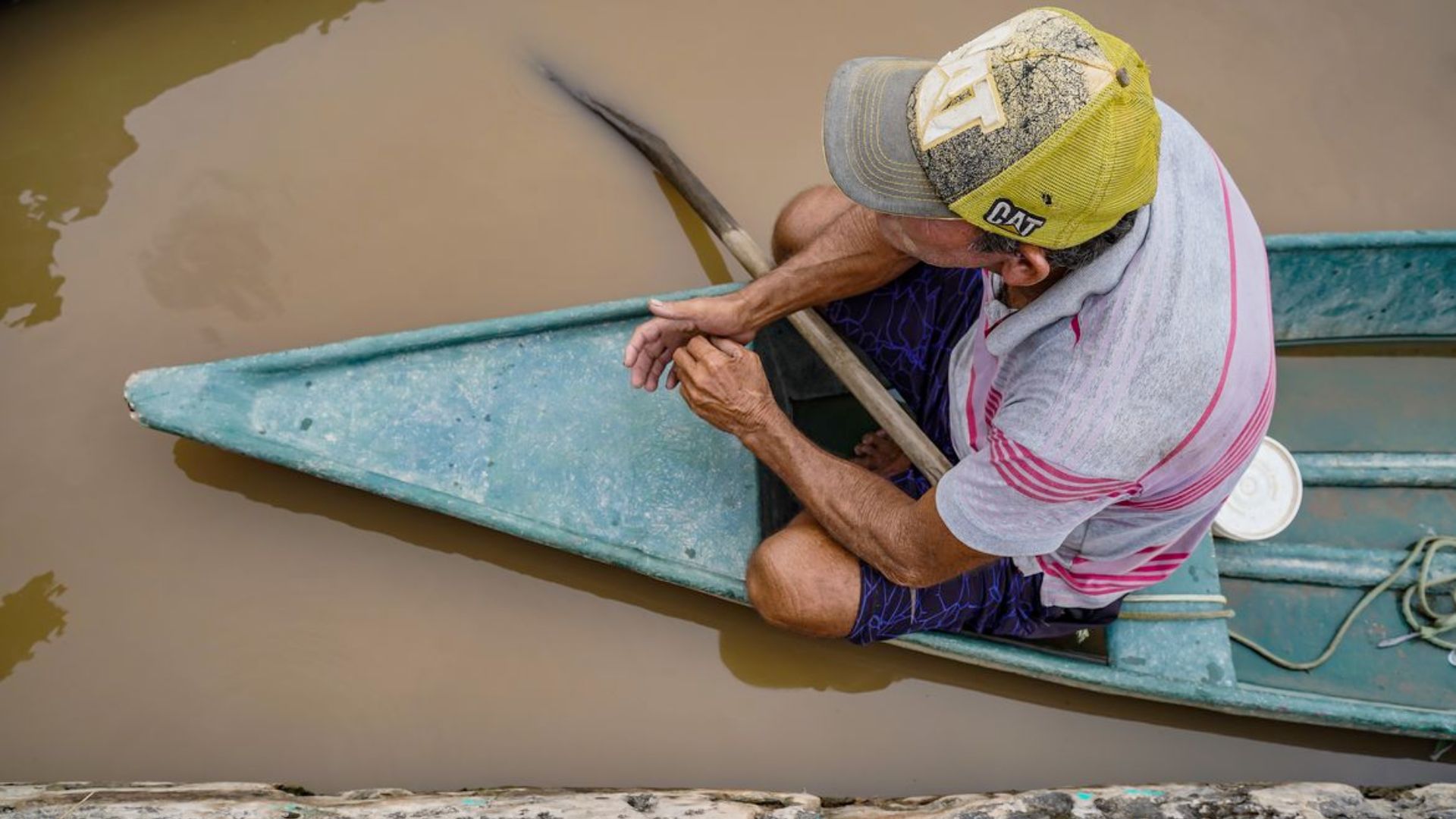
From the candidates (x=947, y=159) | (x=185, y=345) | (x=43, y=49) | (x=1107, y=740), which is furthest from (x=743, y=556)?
(x=43, y=49)

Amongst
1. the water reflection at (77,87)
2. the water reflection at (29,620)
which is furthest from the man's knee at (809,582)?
the water reflection at (77,87)

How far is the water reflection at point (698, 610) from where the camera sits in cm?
257

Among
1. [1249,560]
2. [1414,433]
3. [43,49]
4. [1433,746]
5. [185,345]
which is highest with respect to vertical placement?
[43,49]

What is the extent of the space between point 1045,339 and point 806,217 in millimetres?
970

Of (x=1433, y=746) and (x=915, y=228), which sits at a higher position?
(x=915, y=228)

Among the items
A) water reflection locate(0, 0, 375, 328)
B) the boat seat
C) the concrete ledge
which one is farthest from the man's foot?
water reflection locate(0, 0, 375, 328)

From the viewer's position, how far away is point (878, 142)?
148 cm

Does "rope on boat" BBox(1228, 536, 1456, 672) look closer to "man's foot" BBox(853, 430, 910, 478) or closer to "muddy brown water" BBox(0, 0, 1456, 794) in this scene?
"muddy brown water" BBox(0, 0, 1456, 794)

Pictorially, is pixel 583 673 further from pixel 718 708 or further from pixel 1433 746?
pixel 1433 746

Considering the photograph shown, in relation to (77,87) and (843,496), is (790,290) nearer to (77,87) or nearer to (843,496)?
(843,496)

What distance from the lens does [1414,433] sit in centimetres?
276

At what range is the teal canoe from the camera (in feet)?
7.50

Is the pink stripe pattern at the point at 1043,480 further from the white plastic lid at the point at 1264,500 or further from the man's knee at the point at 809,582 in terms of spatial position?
the white plastic lid at the point at 1264,500

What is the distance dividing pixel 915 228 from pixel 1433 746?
208 centimetres
